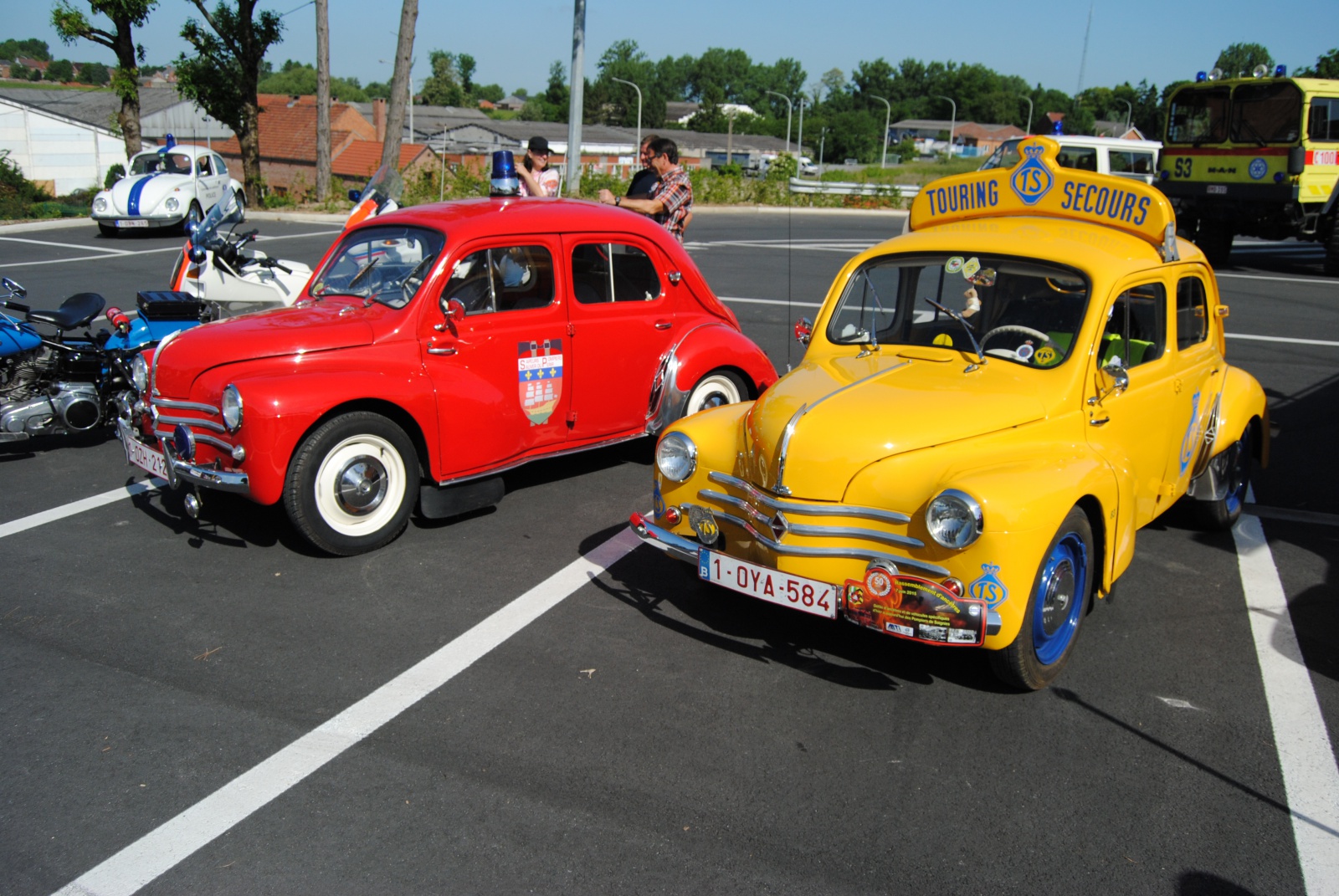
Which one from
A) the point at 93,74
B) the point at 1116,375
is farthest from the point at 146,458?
the point at 93,74

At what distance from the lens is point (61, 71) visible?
472 feet

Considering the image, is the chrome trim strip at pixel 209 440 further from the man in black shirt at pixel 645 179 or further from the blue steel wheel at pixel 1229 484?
the blue steel wheel at pixel 1229 484

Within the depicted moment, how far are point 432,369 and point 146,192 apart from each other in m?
17.9

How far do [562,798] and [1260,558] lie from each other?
443cm

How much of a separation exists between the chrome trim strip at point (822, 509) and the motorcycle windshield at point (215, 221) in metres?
5.66

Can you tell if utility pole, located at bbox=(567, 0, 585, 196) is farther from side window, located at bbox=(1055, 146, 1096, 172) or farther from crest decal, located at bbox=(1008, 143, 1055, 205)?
crest decal, located at bbox=(1008, 143, 1055, 205)

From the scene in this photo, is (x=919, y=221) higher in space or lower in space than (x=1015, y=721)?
higher

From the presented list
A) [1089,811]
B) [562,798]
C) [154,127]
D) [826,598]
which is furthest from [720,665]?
[154,127]

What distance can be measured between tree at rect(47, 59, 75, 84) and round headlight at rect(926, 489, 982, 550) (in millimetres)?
163731

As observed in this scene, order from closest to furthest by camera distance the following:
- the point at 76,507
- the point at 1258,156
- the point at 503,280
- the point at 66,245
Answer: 1. the point at 503,280
2. the point at 76,507
3. the point at 1258,156
4. the point at 66,245

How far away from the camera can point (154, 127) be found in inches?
2972

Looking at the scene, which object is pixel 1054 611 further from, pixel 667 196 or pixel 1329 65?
pixel 1329 65

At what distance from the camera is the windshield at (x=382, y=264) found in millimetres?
5906

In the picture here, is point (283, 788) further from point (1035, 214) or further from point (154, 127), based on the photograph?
point (154, 127)
